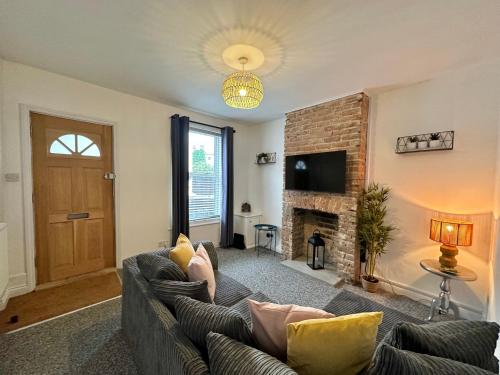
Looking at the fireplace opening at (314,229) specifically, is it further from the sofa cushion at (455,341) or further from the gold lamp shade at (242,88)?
the sofa cushion at (455,341)

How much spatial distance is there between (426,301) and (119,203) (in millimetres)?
4214

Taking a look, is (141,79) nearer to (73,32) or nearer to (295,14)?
(73,32)

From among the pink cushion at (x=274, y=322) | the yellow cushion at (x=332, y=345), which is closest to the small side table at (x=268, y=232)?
the pink cushion at (x=274, y=322)

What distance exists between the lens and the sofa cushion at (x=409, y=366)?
649 mm

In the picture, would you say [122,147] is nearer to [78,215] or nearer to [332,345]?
[78,215]

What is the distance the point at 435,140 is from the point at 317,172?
1.39 m

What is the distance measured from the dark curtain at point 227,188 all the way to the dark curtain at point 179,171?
81 centimetres

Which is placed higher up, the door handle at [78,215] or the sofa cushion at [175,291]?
the door handle at [78,215]

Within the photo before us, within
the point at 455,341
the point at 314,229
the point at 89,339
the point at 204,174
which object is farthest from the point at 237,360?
the point at 204,174

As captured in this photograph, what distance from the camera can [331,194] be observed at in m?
3.12

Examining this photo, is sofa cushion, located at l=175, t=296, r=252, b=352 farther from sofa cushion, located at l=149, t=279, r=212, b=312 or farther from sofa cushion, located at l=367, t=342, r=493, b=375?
sofa cushion, located at l=367, t=342, r=493, b=375

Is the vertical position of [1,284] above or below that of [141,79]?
below

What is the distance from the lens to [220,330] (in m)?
0.92

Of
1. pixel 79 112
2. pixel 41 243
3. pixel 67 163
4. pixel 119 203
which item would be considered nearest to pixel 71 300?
pixel 41 243
